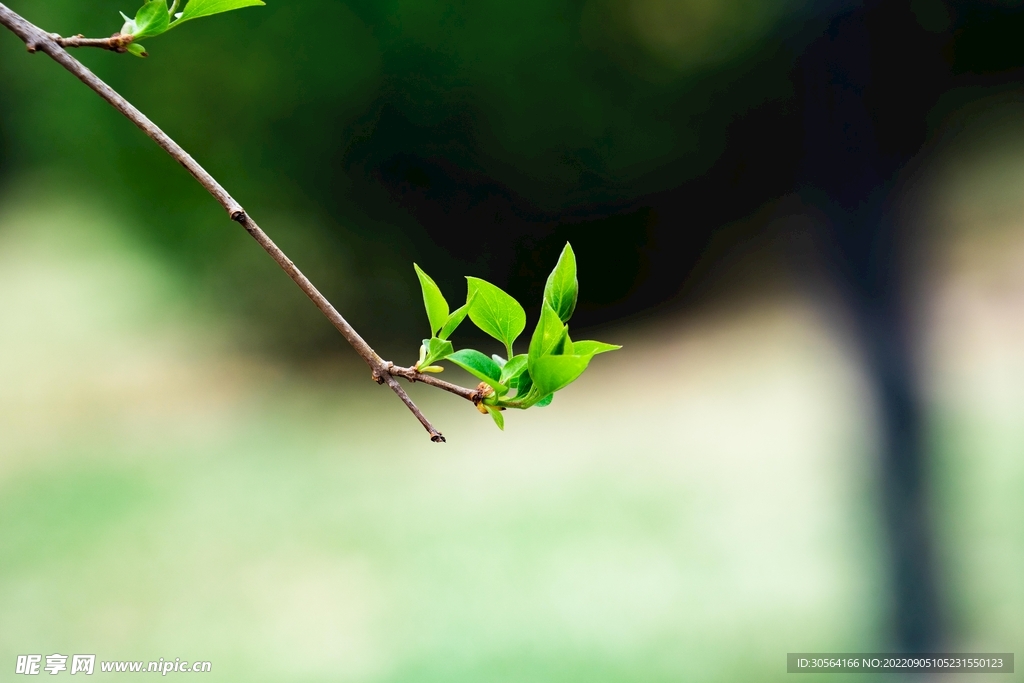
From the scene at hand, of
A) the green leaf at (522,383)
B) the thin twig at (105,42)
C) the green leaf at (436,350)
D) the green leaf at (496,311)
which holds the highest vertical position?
the thin twig at (105,42)

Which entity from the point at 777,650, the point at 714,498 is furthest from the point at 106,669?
the point at 714,498

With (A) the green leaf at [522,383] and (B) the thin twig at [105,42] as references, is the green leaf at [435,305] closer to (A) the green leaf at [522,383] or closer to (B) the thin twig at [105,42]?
(A) the green leaf at [522,383]

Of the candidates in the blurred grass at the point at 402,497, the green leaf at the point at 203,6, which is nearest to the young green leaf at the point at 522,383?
the green leaf at the point at 203,6

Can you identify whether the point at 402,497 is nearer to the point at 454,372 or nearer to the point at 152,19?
the point at 454,372

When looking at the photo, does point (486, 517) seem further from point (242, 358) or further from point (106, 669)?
point (242, 358)

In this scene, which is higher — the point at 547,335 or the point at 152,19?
the point at 152,19

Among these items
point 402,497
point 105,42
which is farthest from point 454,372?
point 105,42

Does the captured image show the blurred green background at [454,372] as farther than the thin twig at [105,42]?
Yes
